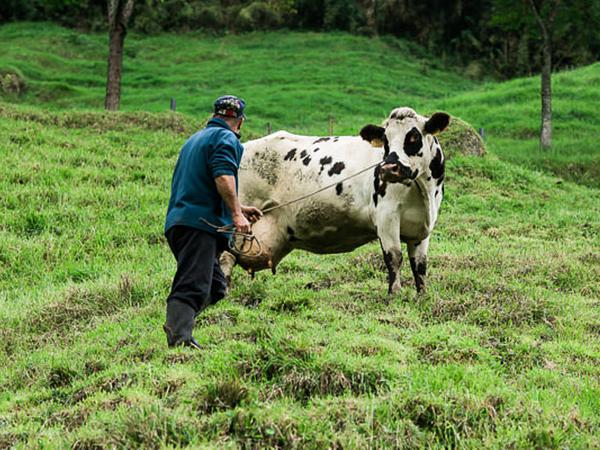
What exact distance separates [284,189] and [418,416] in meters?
4.80

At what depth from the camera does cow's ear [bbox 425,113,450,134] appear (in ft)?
25.4

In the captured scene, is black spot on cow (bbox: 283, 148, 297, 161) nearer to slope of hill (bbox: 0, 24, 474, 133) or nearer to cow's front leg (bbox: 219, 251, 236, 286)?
cow's front leg (bbox: 219, 251, 236, 286)

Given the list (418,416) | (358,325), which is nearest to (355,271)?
(358,325)

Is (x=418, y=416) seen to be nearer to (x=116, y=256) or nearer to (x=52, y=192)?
(x=116, y=256)

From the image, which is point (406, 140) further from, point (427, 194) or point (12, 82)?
point (12, 82)

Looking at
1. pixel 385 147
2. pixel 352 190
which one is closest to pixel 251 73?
pixel 352 190

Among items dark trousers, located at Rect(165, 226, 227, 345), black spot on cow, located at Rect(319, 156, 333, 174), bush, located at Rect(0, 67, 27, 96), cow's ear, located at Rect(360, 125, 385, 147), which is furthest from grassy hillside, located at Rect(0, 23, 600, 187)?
dark trousers, located at Rect(165, 226, 227, 345)

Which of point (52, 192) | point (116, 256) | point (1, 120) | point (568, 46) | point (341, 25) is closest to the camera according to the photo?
point (116, 256)

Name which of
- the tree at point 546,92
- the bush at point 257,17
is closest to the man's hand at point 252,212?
the tree at point 546,92

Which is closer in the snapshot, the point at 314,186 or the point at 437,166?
the point at 437,166

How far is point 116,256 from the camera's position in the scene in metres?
10.4

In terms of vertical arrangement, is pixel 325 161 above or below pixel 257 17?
below

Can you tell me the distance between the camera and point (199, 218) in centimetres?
598

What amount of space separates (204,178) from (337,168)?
109 inches
